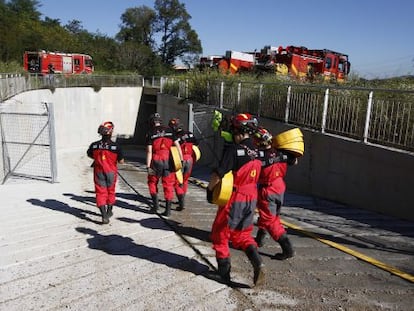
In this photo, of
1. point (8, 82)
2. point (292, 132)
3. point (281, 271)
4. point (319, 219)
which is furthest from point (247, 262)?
point (8, 82)

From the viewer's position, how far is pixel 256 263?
13.2 feet

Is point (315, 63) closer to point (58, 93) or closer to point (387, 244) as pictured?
point (58, 93)

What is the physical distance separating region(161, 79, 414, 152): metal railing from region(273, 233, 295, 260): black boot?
3698mm

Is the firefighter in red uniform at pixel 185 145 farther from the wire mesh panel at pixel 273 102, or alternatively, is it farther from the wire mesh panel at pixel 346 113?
the wire mesh panel at pixel 273 102

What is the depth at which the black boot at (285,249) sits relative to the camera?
4680mm

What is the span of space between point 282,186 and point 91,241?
8.48ft

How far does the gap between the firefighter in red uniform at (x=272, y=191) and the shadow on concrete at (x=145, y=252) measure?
798mm

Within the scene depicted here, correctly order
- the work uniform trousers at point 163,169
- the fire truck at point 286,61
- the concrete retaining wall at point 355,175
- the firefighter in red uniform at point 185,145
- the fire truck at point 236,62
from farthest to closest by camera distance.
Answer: the fire truck at point 236,62 → the fire truck at point 286,61 → the firefighter in red uniform at point 185,145 → the work uniform trousers at point 163,169 → the concrete retaining wall at point 355,175

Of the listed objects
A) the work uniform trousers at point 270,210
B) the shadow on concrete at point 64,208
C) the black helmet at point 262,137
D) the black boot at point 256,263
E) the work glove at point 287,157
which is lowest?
the shadow on concrete at point 64,208

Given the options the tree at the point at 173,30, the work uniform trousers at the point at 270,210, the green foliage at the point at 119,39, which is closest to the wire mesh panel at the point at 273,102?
the work uniform trousers at the point at 270,210

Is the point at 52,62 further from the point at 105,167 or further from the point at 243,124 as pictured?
the point at 243,124

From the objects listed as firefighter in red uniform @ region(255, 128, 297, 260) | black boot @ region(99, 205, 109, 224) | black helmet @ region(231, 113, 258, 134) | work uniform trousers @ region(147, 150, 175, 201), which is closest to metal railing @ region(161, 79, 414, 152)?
firefighter in red uniform @ region(255, 128, 297, 260)

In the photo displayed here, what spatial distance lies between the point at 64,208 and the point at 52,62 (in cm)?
3127

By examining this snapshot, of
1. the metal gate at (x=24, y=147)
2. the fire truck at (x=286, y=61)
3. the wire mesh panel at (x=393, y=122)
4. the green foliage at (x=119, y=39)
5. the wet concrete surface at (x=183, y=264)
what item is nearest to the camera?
the wet concrete surface at (x=183, y=264)
